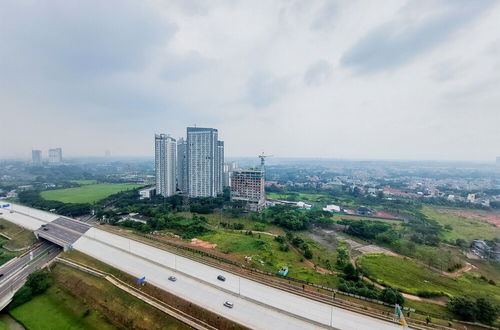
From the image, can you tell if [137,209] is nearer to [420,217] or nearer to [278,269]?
[278,269]

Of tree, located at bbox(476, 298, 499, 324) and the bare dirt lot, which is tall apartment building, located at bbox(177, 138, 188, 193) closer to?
tree, located at bbox(476, 298, 499, 324)

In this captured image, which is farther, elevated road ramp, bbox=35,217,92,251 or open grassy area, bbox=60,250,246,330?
elevated road ramp, bbox=35,217,92,251

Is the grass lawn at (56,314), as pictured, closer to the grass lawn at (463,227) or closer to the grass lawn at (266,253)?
the grass lawn at (266,253)

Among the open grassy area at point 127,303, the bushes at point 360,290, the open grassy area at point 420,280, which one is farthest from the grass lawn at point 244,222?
the open grassy area at point 127,303

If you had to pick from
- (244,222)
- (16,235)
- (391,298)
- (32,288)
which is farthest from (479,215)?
(16,235)

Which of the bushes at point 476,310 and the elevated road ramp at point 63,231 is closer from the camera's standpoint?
the bushes at point 476,310

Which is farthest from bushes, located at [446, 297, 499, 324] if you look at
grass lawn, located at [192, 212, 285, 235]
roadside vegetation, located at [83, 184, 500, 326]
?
grass lawn, located at [192, 212, 285, 235]
